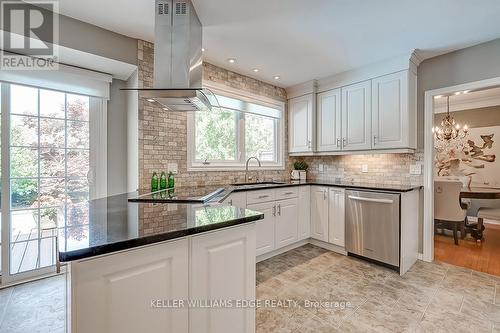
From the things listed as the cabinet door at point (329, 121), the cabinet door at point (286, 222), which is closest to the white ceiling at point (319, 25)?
the cabinet door at point (329, 121)

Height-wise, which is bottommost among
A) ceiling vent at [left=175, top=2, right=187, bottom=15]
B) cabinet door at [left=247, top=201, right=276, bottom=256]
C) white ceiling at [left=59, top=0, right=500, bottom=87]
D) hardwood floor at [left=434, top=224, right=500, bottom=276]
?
hardwood floor at [left=434, top=224, right=500, bottom=276]

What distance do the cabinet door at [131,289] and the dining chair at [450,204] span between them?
4.09 m

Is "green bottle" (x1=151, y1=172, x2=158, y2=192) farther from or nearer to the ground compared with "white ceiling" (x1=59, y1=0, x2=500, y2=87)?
nearer to the ground

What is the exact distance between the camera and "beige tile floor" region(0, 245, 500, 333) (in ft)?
5.90

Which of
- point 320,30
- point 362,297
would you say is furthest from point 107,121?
point 362,297

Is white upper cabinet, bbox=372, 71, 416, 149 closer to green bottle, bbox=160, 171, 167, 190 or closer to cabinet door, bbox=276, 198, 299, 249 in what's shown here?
cabinet door, bbox=276, 198, 299, 249

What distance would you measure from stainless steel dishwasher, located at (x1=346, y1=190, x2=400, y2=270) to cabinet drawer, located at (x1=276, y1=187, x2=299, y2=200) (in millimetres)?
682

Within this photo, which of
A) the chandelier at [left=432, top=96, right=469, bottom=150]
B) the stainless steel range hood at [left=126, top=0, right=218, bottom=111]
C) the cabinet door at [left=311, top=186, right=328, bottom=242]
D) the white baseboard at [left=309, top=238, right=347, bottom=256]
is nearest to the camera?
the stainless steel range hood at [left=126, top=0, right=218, bottom=111]

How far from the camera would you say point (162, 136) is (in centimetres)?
271

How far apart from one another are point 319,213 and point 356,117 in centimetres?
147

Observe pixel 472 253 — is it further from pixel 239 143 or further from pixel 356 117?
pixel 239 143

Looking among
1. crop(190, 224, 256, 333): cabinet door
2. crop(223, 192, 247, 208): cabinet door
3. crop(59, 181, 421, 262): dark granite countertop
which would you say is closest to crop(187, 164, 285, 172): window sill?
crop(223, 192, 247, 208): cabinet door

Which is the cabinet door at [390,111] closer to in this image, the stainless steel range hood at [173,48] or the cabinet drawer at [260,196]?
the cabinet drawer at [260,196]

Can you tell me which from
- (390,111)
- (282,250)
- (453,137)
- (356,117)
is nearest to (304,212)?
(282,250)
